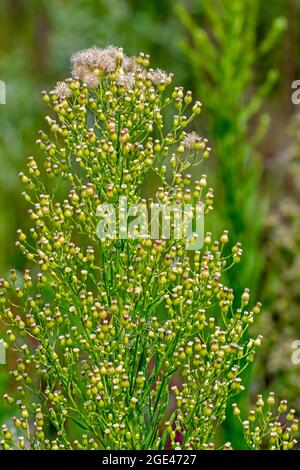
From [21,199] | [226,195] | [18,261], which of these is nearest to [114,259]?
[226,195]

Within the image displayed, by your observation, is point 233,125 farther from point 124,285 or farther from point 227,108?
point 124,285

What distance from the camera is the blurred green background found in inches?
149

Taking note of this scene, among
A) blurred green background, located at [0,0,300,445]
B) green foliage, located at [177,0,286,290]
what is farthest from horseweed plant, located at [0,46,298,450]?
green foliage, located at [177,0,286,290]

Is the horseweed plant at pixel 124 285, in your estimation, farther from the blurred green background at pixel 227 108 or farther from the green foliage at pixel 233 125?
the green foliage at pixel 233 125

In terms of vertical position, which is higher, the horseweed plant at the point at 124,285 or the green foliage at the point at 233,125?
the green foliage at the point at 233,125

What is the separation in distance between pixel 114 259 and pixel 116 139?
304 millimetres

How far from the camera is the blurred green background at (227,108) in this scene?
379 cm

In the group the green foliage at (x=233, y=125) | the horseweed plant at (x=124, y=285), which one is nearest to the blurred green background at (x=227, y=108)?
the green foliage at (x=233, y=125)

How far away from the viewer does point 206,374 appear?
90.9 inches

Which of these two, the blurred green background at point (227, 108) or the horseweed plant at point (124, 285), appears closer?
the horseweed plant at point (124, 285)

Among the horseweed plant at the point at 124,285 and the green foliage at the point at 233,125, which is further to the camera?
the green foliage at the point at 233,125

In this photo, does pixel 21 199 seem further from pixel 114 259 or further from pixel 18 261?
pixel 114 259

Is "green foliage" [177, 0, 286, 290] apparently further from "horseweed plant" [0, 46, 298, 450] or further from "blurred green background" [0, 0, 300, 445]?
"horseweed plant" [0, 46, 298, 450]
